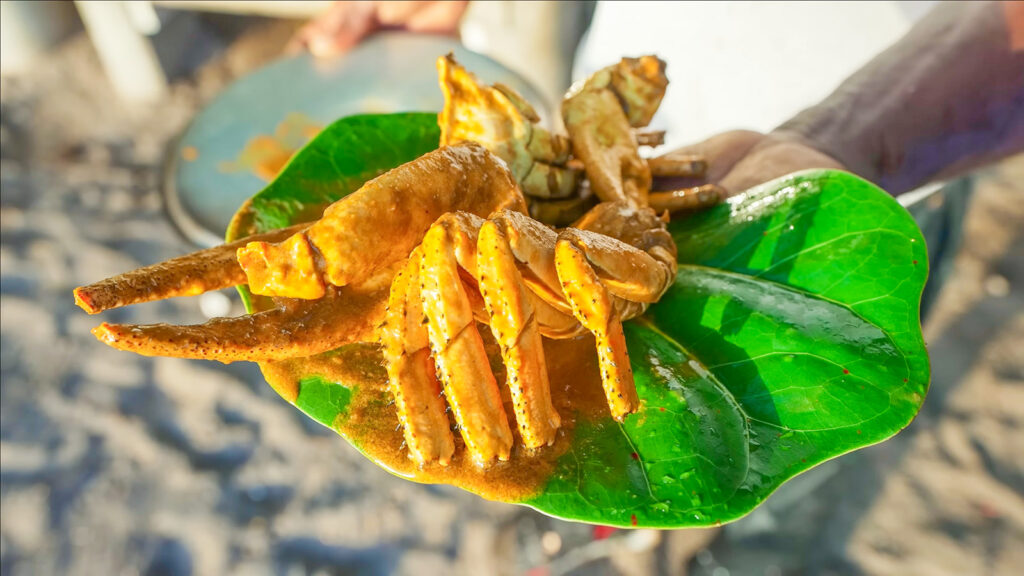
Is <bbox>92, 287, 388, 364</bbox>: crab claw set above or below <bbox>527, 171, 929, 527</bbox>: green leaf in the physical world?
above

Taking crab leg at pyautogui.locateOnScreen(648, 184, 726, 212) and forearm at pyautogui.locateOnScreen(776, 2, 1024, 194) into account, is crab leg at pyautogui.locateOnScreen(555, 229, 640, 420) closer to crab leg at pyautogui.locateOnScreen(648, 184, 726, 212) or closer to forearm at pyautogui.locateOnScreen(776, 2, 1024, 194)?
crab leg at pyautogui.locateOnScreen(648, 184, 726, 212)

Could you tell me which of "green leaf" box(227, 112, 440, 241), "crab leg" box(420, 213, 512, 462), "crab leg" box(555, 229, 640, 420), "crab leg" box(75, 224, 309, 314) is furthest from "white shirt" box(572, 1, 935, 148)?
"crab leg" box(75, 224, 309, 314)

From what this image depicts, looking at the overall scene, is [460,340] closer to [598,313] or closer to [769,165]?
[598,313]

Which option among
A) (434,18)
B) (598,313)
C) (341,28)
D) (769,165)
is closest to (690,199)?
(769,165)

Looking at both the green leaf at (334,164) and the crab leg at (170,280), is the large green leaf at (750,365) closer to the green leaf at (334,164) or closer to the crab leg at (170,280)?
the green leaf at (334,164)

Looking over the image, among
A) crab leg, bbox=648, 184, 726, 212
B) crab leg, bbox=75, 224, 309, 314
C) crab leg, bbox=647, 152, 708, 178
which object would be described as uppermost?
crab leg, bbox=75, 224, 309, 314

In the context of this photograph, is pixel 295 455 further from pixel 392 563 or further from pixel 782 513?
pixel 782 513

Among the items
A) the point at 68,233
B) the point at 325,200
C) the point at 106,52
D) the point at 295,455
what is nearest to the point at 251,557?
the point at 295,455

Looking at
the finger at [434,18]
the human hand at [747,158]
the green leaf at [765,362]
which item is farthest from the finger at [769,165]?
the finger at [434,18]
